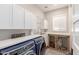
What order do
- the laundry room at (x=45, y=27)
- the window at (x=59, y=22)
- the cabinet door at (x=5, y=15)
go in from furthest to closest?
1. the window at (x=59, y=22)
2. the laundry room at (x=45, y=27)
3. the cabinet door at (x=5, y=15)

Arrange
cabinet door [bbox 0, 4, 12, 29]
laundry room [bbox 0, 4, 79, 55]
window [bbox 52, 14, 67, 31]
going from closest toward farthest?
1. cabinet door [bbox 0, 4, 12, 29]
2. laundry room [bbox 0, 4, 79, 55]
3. window [bbox 52, 14, 67, 31]

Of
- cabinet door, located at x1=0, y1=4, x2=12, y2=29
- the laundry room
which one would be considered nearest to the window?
the laundry room

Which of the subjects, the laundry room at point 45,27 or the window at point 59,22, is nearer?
the laundry room at point 45,27

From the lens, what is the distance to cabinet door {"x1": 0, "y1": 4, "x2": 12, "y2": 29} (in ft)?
4.27

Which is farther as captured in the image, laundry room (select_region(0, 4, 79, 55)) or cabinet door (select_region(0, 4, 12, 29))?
laundry room (select_region(0, 4, 79, 55))

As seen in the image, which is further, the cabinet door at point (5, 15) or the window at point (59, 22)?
the window at point (59, 22)

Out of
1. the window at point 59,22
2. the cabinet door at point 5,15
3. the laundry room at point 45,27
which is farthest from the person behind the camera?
the window at point 59,22

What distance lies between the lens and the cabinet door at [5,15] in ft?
4.27

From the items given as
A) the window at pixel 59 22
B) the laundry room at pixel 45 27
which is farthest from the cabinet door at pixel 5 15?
the window at pixel 59 22

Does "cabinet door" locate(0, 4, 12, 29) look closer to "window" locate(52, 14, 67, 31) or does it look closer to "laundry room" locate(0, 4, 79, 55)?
"laundry room" locate(0, 4, 79, 55)

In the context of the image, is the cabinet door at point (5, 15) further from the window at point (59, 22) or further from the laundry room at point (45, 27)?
the window at point (59, 22)

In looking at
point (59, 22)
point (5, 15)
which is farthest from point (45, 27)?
point (5, 15)
